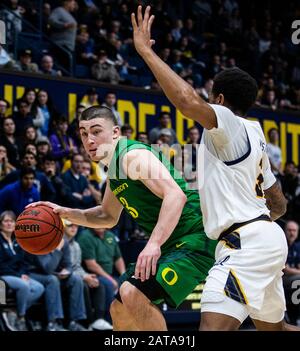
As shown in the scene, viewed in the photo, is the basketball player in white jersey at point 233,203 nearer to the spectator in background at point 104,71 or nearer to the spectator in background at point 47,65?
the spectator in background at point 47,65

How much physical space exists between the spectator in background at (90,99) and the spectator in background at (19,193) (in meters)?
2.67

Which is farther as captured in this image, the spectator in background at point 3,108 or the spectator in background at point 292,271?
the spectator in background at point 292,271

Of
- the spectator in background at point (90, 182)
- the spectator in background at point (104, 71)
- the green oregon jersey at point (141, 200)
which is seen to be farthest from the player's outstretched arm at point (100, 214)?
the spectator in background at point (104, 71)

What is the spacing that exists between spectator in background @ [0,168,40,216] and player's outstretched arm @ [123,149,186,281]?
5221mm

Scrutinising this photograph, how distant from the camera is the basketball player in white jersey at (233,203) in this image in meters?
4.03

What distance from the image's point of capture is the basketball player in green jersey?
4.41 metres

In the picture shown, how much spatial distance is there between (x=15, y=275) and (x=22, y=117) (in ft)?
8.95

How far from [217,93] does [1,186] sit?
6.12 metres

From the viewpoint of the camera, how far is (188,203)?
16.5ft

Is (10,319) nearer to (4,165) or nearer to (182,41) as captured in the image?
(4,165)

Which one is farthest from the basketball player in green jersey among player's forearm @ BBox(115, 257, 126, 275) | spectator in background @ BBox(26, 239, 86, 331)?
player's forearm @ BBox(115, 257, 126, 275)

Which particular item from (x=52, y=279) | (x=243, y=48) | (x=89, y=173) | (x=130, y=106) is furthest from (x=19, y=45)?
(x=243, y=48)

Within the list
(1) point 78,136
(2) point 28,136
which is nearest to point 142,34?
(2) point 28,136

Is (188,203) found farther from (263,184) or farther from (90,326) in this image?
(90,326)
